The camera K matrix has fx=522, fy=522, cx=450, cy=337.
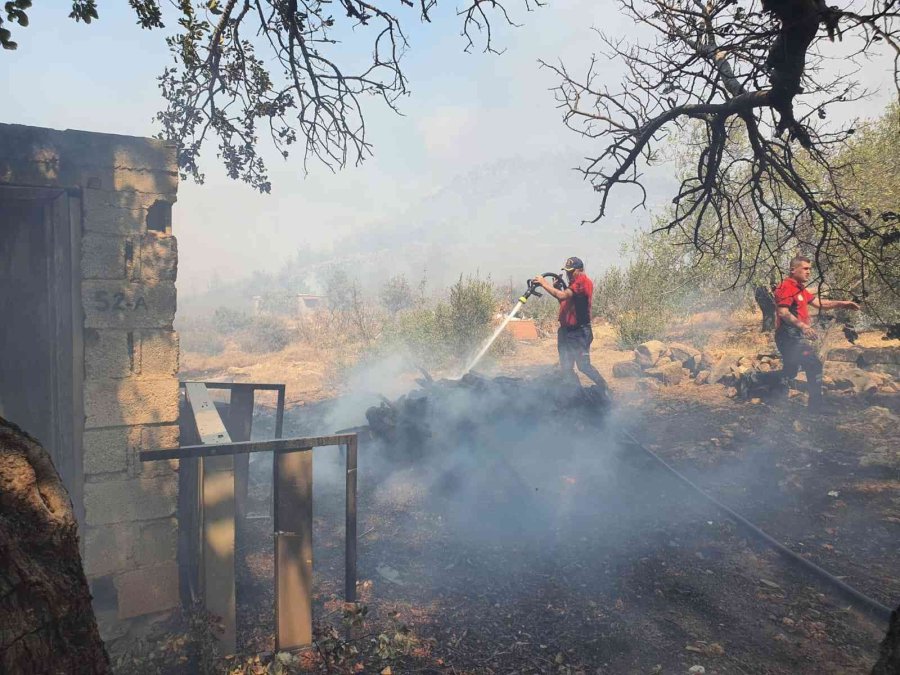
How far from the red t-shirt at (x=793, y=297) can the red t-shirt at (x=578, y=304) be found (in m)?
2.56

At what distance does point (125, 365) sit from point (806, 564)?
5.58m

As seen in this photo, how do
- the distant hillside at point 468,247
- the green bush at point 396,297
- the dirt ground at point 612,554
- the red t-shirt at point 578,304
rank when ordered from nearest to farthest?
the dirt ground at point 612,554, the red t-shirt at point 578,304, the green bush at point 396,297, the distant hillside at point 468,247

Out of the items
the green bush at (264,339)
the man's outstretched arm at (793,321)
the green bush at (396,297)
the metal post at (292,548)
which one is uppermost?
the green bush at (396,297)

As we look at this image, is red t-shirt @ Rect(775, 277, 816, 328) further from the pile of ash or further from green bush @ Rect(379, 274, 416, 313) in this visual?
green bush @ Rect(379, 274, 416, 313)

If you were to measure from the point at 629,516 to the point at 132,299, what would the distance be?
5.05m

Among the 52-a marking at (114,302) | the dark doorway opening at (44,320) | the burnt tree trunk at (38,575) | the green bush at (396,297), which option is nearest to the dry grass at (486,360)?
the dark doorway opening at (44,320)

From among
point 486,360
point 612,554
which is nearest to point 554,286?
point 612,554

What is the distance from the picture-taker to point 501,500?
19.5 ft

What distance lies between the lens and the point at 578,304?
823 centimetres

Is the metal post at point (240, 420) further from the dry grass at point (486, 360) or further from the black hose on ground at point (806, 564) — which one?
the dry grass at point (486, 360)

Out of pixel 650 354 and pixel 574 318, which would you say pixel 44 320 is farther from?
pixel 650 354

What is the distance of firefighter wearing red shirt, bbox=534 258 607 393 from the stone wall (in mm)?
5609

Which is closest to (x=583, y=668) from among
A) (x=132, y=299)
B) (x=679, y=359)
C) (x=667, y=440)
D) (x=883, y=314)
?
(x=132, y=299)

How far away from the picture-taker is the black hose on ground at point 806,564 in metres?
3.64
